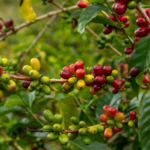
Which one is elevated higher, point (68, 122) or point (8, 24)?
point (8, 24)

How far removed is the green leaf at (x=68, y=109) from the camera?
2.93 ft

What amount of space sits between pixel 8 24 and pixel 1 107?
615 mm

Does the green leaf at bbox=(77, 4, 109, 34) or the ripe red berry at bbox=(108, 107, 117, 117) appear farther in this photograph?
the ripe red berry at bbox=(108, 107, 117, 117)

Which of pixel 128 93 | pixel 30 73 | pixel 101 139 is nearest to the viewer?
pixel 30 73

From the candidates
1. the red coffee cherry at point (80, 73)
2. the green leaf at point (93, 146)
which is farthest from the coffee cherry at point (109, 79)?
the green leaf at point (93, 146)

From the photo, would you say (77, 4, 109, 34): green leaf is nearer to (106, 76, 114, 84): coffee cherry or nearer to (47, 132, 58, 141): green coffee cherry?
(106, 76, 114, 84): coffee cherry

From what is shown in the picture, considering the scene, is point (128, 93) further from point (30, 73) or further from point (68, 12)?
point (30, 73)

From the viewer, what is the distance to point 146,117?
2.27ft

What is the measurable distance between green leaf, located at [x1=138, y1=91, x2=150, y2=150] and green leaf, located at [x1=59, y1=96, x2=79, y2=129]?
33 centimetres

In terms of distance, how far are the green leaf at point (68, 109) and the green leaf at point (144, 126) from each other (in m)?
0.33

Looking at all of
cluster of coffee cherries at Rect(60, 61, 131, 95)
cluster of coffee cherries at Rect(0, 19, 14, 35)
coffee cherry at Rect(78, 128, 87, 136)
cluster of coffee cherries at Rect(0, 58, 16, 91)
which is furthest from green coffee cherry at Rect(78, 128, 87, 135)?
cluster of coffee cherries at Rect(0, 19, 14, 35)

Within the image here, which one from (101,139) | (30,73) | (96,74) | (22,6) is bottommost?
(101,139)

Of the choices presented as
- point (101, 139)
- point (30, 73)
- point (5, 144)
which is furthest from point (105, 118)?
point (5, 144)

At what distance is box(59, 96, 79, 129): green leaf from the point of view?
89 cm
